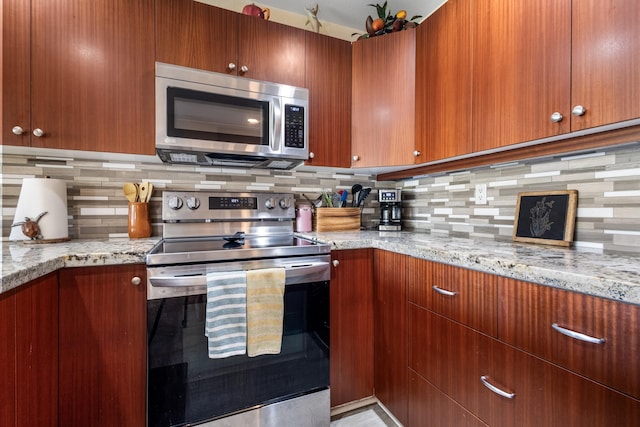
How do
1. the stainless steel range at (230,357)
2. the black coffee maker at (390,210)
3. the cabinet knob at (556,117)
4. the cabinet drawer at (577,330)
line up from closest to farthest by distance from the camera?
the cabinet drawer at (577,330), the cabinet knob at (556,117), the stainless steel range at (230,357), the black coffee maker at (390,210)

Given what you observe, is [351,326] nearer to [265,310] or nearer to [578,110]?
[265,310]

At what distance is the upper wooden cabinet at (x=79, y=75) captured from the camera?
1160 millimetres

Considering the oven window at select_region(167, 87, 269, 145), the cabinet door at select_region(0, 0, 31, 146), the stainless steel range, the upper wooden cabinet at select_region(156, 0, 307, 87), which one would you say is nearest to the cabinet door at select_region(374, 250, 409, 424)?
the stainless steel range

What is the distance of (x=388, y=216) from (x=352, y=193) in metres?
0.32

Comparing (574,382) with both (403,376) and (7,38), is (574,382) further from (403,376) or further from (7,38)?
(7,38)

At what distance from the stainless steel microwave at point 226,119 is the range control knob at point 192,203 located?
214 millimetres

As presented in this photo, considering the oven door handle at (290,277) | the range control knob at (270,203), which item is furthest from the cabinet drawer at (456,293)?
the range control knob at (270,203)

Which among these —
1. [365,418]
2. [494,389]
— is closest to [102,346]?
[365,418]

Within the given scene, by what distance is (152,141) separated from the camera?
53.6 inches

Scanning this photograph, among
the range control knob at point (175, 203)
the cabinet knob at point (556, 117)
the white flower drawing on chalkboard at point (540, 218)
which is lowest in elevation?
the white flower drawing on chalkboard at point (540, 218)

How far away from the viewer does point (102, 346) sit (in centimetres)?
105

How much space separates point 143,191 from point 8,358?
97cm

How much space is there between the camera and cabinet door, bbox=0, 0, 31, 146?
3.74ft

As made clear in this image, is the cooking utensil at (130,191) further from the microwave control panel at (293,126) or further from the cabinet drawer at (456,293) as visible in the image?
the cabinet drawer at (456,293)
